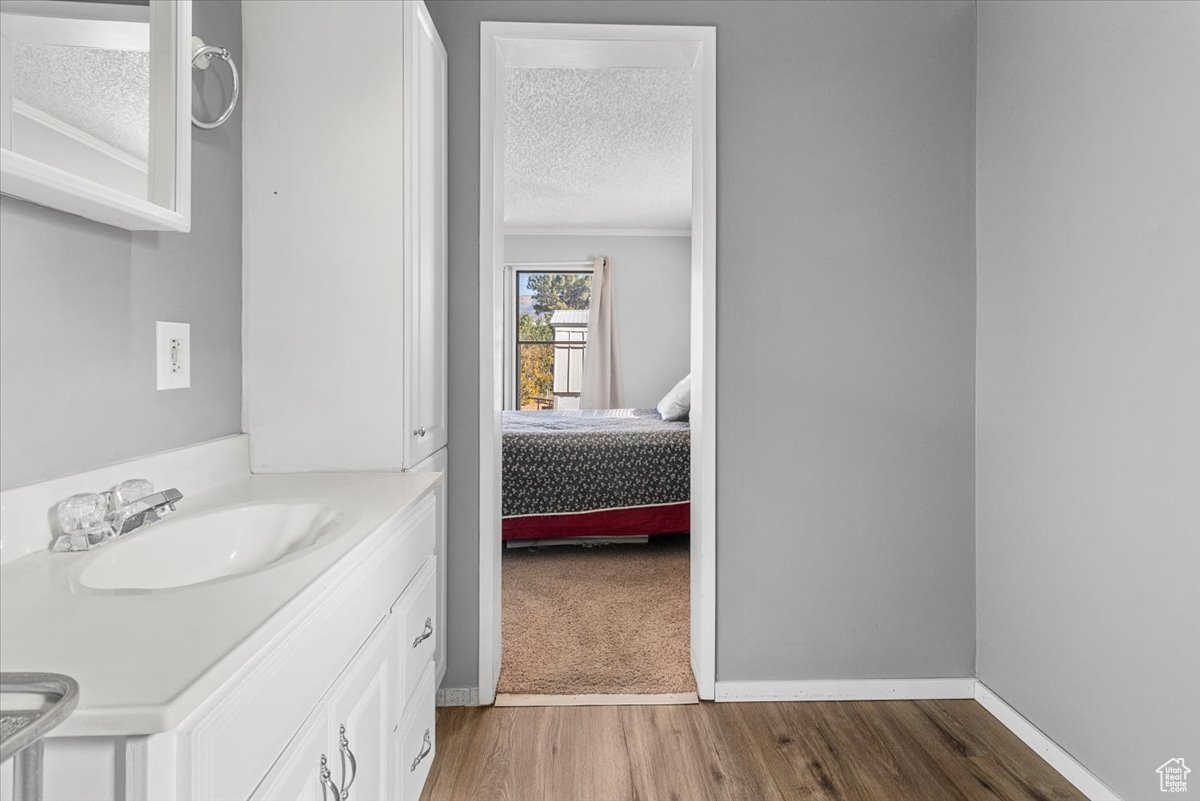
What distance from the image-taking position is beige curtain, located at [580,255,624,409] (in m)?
6.60

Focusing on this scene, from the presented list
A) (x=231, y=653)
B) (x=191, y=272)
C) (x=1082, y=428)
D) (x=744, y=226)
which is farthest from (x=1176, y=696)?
(x=191, y=272)

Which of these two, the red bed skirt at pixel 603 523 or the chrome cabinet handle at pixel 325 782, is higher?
the chrome cabinet handle at pixel 325 782

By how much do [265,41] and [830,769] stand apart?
2444 millimetres

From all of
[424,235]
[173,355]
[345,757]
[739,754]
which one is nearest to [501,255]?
[424,235]

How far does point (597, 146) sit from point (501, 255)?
2167 mm

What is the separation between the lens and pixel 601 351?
6641mm

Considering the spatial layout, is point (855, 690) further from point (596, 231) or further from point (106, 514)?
point (596, 231)

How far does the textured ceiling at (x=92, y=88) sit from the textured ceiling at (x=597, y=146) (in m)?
1.74

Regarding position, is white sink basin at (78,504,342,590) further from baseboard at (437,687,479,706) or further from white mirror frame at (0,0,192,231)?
baseboard at (437,687,479,706)

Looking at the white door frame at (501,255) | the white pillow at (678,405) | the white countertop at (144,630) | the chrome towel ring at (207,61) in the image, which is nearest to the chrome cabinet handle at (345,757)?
the white countertop at (144,630)

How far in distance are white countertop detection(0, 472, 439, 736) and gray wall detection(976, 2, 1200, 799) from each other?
1742 mm

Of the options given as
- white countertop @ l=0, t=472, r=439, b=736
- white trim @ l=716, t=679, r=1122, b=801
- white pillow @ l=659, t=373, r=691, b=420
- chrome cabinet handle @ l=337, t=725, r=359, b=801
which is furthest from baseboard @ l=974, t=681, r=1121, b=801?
white pillow @ l=659, t=373, r=691, b=420

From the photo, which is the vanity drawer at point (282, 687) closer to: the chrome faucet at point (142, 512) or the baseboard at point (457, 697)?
the chrome faucet at point (142, 512)

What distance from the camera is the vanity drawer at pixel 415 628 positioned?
1.37 m
